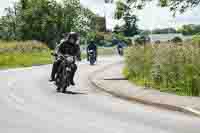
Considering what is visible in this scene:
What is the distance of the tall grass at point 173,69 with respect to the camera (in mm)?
17933

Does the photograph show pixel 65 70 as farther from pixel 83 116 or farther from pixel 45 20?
pixel 45 20

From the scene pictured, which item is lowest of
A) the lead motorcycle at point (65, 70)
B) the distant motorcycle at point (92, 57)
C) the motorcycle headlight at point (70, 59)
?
the distant motorcycle at point (92, 57)

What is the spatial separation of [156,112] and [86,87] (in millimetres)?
8467

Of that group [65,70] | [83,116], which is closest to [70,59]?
[65,70]

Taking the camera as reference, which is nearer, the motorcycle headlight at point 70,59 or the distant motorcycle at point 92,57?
the motorcycle headlight at point 70,59

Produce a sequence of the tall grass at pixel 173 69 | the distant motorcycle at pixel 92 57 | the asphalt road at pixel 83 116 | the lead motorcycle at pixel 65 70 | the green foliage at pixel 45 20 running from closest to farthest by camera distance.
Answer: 1. the asphalt road at pixel 83 116
2. the tall grass at pixel 173 69
3. the lead motorcycle at pixel 65 70
4. the distant motorcycle at pixel 92 57
5. the green foliage at pixel 45 20

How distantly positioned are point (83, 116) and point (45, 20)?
3650 inches

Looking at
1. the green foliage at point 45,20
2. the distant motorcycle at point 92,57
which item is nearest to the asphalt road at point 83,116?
the distant motorcycle at point 92,57

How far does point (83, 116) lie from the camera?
42.1 ft

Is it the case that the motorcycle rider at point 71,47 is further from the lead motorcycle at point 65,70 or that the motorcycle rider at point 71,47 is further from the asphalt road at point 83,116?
the asphalt road at point 83,116

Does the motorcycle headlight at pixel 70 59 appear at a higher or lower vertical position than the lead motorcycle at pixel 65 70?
higher

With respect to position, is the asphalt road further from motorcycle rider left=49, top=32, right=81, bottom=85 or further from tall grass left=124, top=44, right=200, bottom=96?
tall grass left=124, top=44, right=200, bottom=96

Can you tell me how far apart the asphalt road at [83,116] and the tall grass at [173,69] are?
223 cm

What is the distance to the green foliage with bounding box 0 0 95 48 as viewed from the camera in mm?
106375
